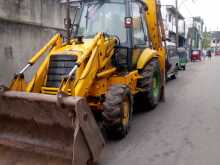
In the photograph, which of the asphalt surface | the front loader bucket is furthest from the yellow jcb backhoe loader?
the asphalt surface

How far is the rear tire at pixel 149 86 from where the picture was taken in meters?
7.51

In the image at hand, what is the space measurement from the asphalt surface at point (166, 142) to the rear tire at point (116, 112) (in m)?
0.20

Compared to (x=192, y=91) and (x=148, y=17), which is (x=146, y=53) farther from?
(x=192, y=91)

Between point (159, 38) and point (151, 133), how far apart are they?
3.62 metres

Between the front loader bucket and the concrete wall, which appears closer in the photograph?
the front loader bucket

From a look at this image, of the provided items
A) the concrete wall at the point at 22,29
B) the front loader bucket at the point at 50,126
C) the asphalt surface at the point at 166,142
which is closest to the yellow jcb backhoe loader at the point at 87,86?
the front loader bucket at the point at 50,126

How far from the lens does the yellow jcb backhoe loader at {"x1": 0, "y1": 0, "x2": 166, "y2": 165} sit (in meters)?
4.64

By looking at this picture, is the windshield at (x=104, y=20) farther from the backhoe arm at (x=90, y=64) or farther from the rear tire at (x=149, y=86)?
the rear tire at (x=149, y=86)

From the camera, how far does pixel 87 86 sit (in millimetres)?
5590

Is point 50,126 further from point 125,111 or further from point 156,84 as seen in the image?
point 156,84

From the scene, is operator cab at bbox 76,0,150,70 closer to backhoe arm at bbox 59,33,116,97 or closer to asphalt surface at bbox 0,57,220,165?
backhoe arm at bbox 59,33,116,97

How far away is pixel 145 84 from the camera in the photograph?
7.50m

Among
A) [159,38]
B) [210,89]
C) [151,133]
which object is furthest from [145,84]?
[210,89]

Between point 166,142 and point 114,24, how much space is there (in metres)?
2.68
